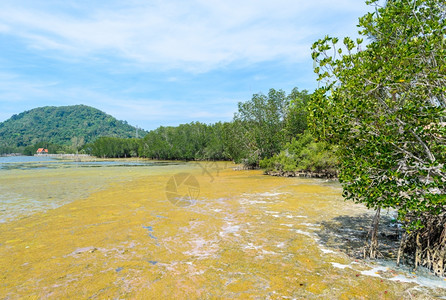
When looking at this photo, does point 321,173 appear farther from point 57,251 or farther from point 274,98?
point 57,251

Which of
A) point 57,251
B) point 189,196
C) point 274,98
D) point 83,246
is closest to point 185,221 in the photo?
point 83,246

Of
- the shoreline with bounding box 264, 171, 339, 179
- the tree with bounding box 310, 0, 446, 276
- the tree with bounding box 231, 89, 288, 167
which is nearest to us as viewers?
the tree with bounding box 310, 0, 446, 276

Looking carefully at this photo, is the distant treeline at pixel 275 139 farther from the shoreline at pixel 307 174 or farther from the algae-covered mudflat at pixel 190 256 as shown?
the algae-covered mudflat at pixel 190 256

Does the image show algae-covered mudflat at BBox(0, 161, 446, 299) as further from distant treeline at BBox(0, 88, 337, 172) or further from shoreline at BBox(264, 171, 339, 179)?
shoreline at BBox(264, 171, 339, 179)

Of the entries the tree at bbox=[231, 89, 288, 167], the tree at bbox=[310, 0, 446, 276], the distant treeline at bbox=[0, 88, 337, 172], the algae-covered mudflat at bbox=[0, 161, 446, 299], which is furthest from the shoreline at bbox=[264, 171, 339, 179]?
the tree at bbox=[310, 0, 446, 276]

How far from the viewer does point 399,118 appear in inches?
221

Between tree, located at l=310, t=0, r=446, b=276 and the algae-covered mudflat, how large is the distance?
1469 millimetres

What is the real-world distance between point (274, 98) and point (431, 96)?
34.5 meters

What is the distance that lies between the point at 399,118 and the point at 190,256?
599cm

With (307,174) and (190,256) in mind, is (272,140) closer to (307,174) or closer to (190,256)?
(307,174)

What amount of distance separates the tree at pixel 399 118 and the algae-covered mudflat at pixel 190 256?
147 centimetres

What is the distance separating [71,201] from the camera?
15367 millimetres

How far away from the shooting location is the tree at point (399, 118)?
5141mm

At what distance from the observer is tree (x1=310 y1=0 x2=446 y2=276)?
5.14 m
